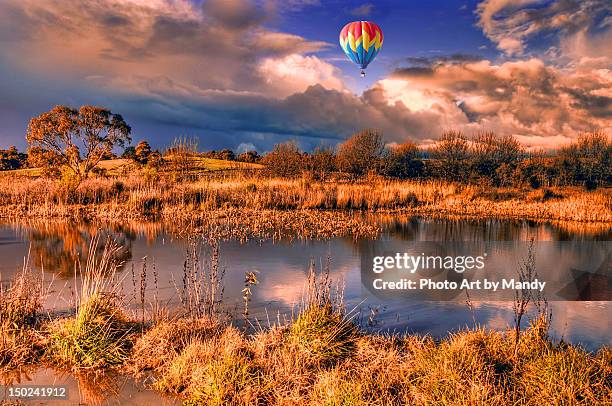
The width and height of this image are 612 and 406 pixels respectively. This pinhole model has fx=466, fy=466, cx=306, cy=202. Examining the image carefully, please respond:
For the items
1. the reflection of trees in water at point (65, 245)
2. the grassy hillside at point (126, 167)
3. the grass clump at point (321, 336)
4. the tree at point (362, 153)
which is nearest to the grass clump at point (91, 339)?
the grass clump at point (321, 336)

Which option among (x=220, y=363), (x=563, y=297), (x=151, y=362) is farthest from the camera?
(x=563, y=297)

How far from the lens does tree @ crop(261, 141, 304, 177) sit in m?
41.9

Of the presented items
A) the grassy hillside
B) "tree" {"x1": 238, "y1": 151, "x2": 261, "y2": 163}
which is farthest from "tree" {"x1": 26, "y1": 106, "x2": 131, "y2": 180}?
"tree" {"x1": 238, "y1": 151, "x2": 261, "y2": 163}

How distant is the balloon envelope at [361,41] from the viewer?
3312 cm

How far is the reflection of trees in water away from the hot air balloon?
73.9 ft

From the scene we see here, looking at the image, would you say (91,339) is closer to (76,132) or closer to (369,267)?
(369,267)

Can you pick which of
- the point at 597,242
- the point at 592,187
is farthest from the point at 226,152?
the point at 597,242

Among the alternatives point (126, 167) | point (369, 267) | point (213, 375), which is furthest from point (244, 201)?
point (126, 167)

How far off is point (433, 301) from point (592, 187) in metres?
41.2

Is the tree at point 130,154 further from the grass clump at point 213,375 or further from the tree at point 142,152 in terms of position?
the grass clump at point 213,375

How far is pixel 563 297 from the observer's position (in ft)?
33.5

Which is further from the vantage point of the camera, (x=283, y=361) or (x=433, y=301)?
(x=433, y=301)

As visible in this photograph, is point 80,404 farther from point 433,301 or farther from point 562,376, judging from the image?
point 433,301

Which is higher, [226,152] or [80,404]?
[226,152]
